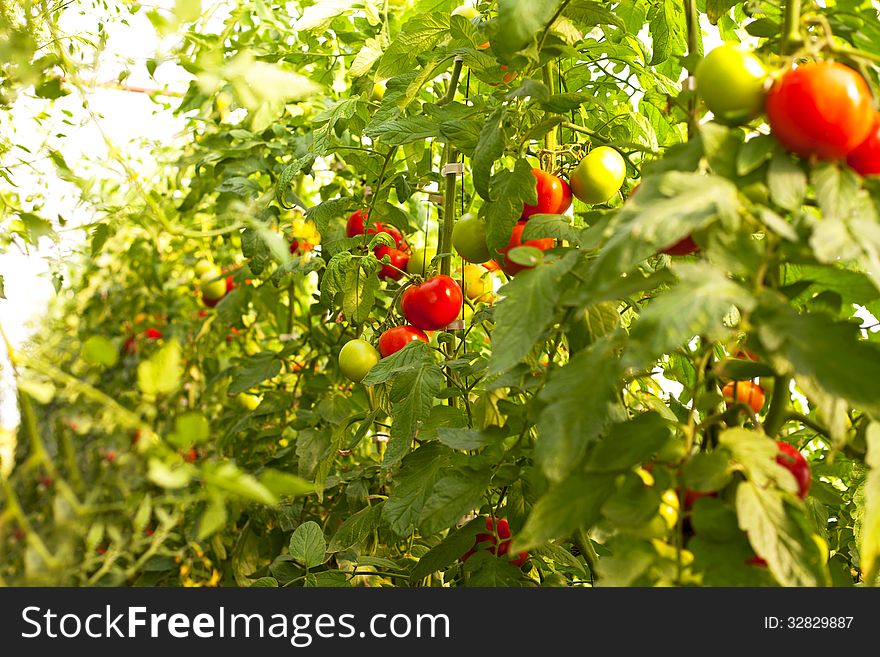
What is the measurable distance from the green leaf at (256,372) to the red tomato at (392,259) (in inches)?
13.6

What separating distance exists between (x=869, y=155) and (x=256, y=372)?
1.12 m

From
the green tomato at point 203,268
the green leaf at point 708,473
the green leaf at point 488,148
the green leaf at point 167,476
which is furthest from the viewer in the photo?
the green tomato at point 203,268

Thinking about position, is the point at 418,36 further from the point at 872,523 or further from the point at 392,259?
the point at 872,523

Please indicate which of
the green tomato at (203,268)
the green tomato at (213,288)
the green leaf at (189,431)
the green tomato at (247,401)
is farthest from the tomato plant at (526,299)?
the green tomato at (203,268)

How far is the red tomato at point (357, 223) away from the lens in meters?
1.20

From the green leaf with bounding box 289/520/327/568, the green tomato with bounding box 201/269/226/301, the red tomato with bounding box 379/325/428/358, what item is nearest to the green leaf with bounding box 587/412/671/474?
the green leaf with bounding box 289/520/327/568

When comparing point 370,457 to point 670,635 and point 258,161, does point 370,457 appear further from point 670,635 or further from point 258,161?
point 670,635

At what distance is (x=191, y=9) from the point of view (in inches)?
19.3

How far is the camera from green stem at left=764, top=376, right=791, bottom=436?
60 centimetres

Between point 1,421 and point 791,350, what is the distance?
77 cm

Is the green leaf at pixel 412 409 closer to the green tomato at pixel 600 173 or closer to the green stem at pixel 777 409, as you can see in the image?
the green tomato at pixel 600 173

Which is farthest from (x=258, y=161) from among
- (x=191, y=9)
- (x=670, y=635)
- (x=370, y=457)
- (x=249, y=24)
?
(x=670, y=635)

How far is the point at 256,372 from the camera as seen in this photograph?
147cm

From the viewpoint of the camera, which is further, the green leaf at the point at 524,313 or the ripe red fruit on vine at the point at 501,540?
the ripe red fruit on vine at the point at 501,540
